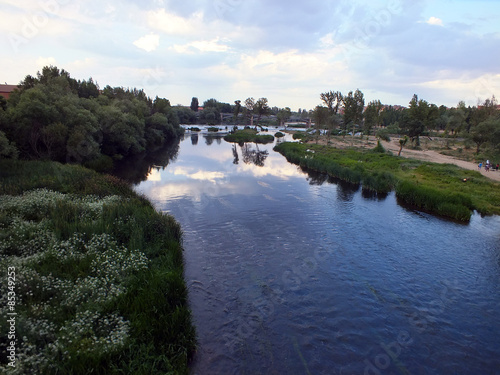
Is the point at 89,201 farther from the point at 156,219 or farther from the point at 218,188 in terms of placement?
the point at 218,188

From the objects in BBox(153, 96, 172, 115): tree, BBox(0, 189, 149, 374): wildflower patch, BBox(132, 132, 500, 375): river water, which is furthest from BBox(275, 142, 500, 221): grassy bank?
BBox(153, 96, 172, 115): tree

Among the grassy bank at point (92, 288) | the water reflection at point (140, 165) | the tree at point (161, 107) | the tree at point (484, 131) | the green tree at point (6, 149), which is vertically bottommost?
the water reflection at point (140, 165)

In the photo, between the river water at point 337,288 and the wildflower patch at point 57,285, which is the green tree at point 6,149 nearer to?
the wildflower patch at point 57,285

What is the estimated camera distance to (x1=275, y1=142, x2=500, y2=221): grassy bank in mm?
24812

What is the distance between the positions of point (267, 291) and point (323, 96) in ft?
263

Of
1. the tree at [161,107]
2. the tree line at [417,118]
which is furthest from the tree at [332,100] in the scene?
the tree at [161,107]

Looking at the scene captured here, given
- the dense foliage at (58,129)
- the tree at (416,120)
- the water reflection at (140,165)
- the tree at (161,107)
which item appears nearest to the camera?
the dense foliage at (58,129)

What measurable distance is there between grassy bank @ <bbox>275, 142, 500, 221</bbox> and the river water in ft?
5.99

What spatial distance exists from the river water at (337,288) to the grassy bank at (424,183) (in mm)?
1825

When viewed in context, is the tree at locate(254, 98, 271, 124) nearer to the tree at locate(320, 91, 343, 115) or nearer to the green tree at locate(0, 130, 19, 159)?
the tree at locate(320, 91, 343, 115)

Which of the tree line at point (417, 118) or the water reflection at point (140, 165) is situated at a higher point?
the tree line at point (417, 118)

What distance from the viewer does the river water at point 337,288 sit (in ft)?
33.3

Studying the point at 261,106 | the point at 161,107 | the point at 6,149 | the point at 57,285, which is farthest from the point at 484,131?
the point at 261,106

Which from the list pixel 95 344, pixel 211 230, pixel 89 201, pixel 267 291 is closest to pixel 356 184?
pixel 211 230
